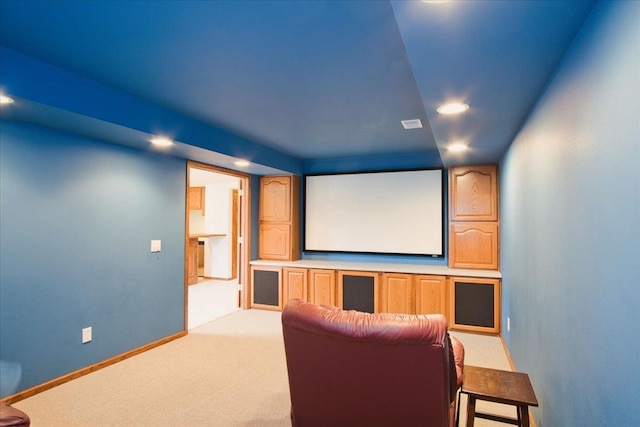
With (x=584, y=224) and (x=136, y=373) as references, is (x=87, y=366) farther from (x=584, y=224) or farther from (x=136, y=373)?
(x=584, y=224)

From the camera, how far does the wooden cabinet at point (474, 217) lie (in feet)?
15.0

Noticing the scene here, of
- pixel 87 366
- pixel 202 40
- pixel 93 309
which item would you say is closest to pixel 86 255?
pixel 93 309

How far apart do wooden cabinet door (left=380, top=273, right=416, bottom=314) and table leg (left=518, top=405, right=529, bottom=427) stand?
9.16 feet

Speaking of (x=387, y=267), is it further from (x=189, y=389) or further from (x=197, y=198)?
(x=197, y=198)

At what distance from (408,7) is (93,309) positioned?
351 centimetres

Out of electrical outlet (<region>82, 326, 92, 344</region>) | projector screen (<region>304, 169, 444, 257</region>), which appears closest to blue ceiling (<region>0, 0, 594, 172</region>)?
electrical outlet (<region>82, 326, 92, 344</region>)

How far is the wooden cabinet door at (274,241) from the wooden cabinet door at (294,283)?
1.24 feet

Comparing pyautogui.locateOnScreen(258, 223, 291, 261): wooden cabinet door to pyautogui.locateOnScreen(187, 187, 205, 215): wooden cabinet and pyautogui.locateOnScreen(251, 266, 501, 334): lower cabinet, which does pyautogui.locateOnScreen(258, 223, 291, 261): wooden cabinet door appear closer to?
pyautogui.locateOnScreen(251, 266, 501, 334): lower cabinet

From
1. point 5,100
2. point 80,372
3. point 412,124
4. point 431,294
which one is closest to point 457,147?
point 412,124

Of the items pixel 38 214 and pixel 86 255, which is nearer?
pixel 38 214

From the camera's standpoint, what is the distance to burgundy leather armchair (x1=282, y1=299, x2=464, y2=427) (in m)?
1.52

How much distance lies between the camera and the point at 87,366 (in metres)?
3.23

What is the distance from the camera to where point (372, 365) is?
1.59m

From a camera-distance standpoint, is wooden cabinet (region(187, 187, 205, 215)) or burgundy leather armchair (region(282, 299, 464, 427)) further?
wooden cabinet (region(187, 187, 205, 215))
